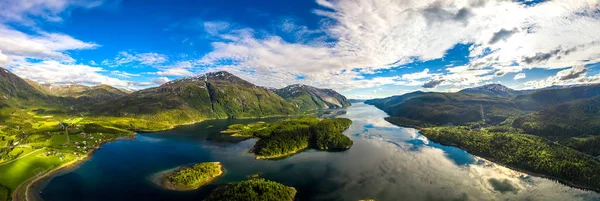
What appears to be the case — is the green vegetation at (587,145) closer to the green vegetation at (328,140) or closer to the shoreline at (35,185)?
the green vegetation at (328,140)

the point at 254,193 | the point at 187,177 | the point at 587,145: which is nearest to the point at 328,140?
the point at 187,177

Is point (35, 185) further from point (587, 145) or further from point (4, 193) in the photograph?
point (587, 145)

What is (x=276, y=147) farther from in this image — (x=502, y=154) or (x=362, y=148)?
(x=502, y=154)

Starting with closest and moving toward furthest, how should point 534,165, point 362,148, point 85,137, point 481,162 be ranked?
point 534,165 → point 481,162 → point 362,148 → point 85,137

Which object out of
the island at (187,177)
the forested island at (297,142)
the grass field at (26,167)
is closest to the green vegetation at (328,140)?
the forested island at (297,142)

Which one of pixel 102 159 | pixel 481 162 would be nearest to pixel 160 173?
pixel 102 159

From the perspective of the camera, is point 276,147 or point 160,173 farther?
point 276,147

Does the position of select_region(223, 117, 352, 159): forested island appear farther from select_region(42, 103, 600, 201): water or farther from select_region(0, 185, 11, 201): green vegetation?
select_region(0, 185, 11, 201): green vegetation
